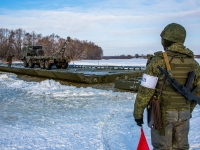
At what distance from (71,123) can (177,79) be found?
3.36 meters

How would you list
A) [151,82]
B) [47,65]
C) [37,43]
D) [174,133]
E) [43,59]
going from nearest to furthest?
[151,82], [174,133], [47,65], [43,59], [37,43]

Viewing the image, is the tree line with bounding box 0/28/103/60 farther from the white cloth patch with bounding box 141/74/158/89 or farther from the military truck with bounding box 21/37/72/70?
the white cloth patch with bounding box 141/74/158/89

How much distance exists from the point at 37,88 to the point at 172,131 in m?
9.31

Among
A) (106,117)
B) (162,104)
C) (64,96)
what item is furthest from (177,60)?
(64,96)

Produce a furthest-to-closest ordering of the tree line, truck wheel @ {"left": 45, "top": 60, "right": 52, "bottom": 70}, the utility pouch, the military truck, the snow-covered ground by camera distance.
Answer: the tree line
the military truck
truck wheel @ {"left": 45, "top": 60, "right": 52, "bottom": 70}
the snow-covered ground
the utility pouch

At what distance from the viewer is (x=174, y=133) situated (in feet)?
9.33

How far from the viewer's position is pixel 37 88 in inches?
449

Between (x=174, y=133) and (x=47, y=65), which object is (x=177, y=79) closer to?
(x=174, y=133)

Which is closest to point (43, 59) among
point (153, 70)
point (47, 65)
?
point (47, 65)

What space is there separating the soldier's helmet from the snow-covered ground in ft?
6.45

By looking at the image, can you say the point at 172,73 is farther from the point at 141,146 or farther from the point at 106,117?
the point at 106,117

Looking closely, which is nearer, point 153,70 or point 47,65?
point 153,70

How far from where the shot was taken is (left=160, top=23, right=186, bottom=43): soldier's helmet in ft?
9.04

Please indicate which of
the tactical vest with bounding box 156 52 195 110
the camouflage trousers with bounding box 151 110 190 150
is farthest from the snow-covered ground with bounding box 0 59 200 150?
the tactical vest with bounding box 156 52 195 110
